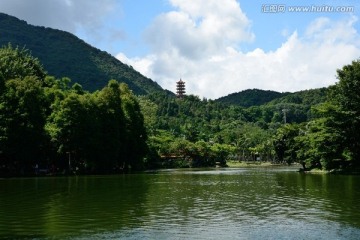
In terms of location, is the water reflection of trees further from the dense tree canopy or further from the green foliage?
the green foliage

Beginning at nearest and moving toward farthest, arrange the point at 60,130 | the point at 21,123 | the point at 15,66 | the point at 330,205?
1. the point at 330,205
2. the point at 21,123
3. the point at 60,130
4. the point at 15,66

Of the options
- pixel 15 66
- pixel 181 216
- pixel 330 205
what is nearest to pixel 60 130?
pixel 15 66

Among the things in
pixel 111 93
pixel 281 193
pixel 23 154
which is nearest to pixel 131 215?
pixel 281 193

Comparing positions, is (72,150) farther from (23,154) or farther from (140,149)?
(140,149)

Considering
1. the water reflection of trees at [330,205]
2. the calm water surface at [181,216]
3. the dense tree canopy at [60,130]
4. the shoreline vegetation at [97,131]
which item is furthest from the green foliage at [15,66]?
the water reflection of trees at [330,205]

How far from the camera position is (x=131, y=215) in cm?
2159

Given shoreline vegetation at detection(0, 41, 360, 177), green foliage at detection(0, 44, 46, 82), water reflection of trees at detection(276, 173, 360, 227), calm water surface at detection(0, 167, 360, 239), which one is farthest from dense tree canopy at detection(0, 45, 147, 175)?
water reflection of trees at detection(276, 173, 360, 227)

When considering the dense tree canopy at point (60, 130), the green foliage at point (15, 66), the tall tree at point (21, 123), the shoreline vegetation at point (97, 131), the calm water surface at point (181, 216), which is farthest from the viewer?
the green foliage at point (15, 66)

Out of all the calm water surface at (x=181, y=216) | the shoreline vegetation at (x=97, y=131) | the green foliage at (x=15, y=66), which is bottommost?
the calm water surface at (x=181, y=216)

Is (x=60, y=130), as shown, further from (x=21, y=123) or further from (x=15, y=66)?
(x=15, y=66)

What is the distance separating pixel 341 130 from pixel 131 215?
46.1 metres

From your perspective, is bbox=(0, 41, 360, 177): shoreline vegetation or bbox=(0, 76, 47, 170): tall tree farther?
bbox=(0, 76, 47, 170): tall tree

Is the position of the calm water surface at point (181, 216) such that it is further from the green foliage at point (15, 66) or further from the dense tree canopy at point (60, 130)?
the green foliage at point (15, 66)

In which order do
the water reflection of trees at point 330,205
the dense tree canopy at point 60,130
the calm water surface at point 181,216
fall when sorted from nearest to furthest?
the calm water surface at point 181,216, the water reflection of trees at point 330,205, the dense tree canopy at point 60,130
